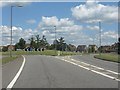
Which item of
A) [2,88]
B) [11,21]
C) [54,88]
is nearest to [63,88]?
[54,88]

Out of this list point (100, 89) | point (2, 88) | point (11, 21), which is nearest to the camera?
point (100, 89)

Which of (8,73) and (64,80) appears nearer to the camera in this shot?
(64,80)

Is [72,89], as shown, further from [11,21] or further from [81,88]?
[11,21]

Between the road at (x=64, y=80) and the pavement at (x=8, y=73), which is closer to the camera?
the road at (x=64, y=80)

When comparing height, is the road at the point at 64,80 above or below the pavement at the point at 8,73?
above

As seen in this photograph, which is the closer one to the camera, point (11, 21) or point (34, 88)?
point (34, 88)

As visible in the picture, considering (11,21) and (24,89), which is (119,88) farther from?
(11,21)

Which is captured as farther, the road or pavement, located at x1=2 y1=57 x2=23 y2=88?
pavement, located at x1=2 y1=57 x2=23 y2=88

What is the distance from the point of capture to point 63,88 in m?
13.9

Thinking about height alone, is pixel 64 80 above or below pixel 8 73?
above

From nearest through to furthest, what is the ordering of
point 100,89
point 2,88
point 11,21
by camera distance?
point 100,89 → point 2,88 → point 11,21

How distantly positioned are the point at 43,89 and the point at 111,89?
2559mm

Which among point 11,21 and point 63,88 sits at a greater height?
point 11,21

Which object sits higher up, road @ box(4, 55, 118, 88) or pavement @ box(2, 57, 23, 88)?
road @ box(4, 55, 118, 88)
